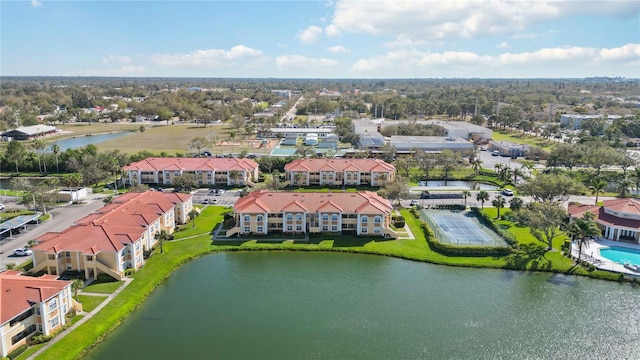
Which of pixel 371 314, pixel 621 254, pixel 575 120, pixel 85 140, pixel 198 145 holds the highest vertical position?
pixel 575 120

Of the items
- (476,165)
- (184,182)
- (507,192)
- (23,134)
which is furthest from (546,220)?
(23,134)

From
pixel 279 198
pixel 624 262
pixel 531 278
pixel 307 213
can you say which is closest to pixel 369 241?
pixel 307 213

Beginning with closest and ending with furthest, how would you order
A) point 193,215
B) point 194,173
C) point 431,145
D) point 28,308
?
1. point 28,308
2. point 193,215
3. point 194,173
4. point 431,145

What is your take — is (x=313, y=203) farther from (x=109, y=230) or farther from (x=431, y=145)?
(x=431, y=145)

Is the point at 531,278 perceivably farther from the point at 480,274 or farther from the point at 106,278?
the point at 106,278

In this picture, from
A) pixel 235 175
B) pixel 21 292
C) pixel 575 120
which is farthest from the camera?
pixel 575 120

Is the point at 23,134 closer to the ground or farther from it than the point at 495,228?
farther from it

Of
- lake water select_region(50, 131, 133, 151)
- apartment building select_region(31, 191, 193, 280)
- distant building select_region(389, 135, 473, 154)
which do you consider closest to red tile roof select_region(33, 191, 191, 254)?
apartment building select_region(31, 191, 193, 280)
